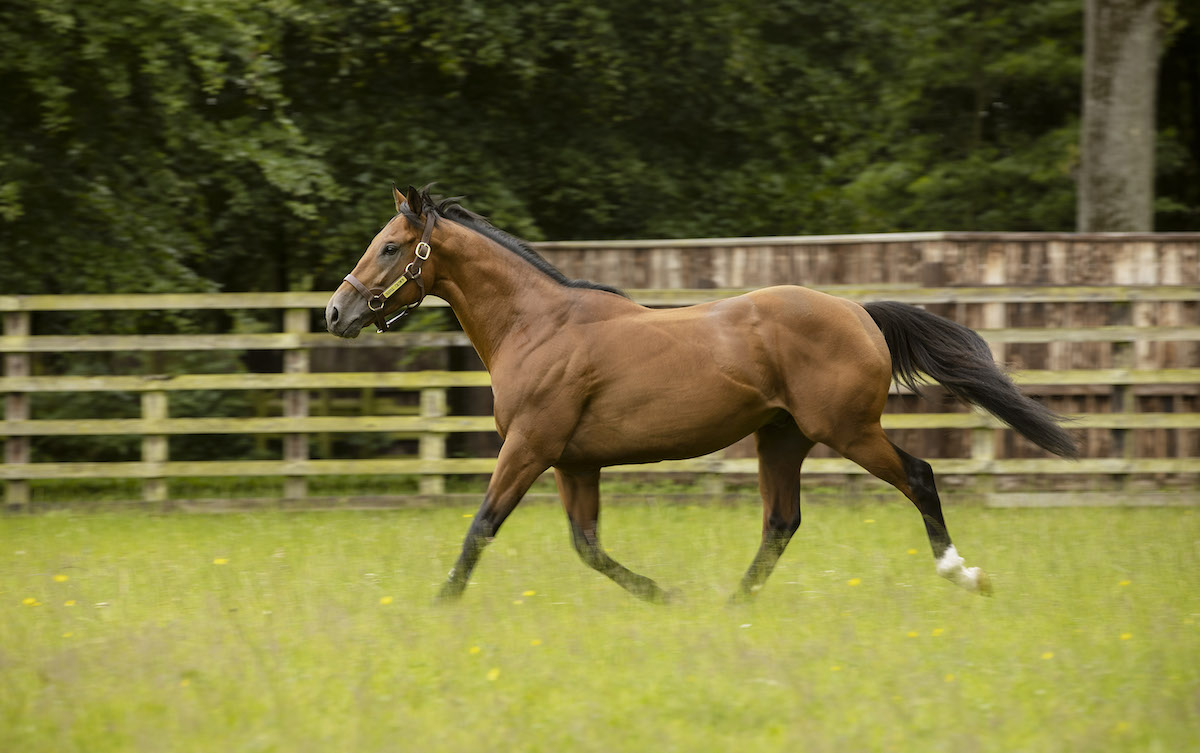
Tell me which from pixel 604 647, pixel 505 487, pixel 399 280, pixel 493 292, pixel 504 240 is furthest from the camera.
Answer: pixel 504 240

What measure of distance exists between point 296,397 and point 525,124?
4.54 meters

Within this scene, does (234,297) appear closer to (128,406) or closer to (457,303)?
(128,406)

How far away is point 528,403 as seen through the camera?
18.2ft

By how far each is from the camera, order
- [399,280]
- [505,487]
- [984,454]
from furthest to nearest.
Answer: [984,454], [399,280], [505,487]

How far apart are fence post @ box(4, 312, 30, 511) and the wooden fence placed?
0.4 inches

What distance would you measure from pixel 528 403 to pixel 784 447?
132 centimetres

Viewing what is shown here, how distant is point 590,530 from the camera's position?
5672 millimetres

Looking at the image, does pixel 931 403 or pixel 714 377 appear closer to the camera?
pixel 714 377

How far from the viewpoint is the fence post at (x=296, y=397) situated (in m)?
8.77

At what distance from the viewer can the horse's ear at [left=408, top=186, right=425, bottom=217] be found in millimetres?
5758

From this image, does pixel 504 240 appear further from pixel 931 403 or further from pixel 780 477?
pixel 931 403

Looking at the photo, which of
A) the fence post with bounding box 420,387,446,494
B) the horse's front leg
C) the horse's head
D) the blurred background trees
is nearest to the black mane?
the horse's head

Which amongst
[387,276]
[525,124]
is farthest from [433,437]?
[525,124]

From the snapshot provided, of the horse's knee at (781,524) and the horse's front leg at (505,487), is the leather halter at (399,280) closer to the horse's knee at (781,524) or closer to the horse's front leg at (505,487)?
the horse's front leg at (505,487)
